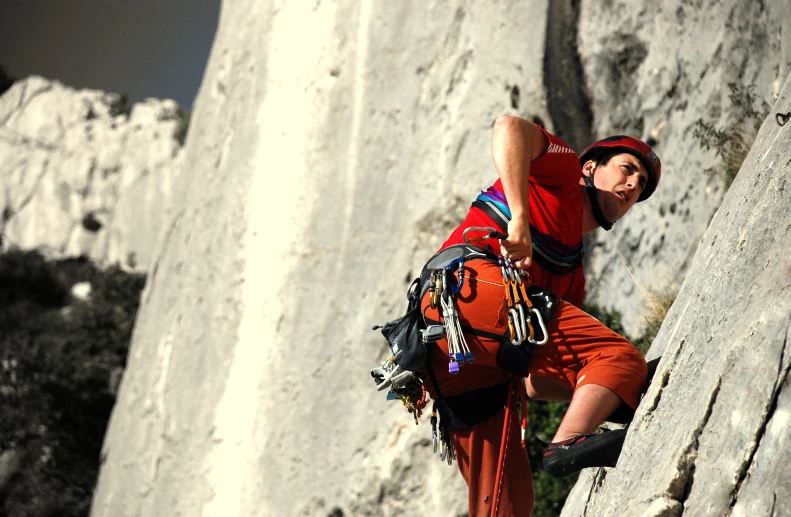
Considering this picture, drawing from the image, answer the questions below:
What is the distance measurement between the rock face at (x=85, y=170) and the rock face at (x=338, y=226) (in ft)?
36.1

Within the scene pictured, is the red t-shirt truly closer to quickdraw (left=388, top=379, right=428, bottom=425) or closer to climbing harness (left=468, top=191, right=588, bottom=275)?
climbing harness (left=468, top=191, right=588, bottom=275)

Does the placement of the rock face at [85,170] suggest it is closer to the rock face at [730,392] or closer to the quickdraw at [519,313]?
the quickdraw at [519,313]

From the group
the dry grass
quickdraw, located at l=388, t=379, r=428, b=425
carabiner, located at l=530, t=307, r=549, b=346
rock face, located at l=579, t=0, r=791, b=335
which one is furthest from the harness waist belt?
rock face, located at l=579, t=0, r=791, b=335

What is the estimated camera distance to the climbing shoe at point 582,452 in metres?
2.75

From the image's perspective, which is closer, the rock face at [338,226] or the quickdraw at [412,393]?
the quickdraw at [412,393]

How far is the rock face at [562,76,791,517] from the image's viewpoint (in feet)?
7.45

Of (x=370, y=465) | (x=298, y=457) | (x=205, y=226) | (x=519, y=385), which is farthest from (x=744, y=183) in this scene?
(x=205, y=226)

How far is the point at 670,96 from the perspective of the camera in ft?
22.1

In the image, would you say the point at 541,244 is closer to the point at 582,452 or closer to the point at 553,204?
the point at 553,204

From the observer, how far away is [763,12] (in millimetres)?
6250

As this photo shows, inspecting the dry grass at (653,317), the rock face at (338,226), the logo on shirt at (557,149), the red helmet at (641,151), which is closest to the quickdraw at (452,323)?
the logo on shirt at (557,149)

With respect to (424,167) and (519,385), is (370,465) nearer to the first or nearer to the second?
(424,167)

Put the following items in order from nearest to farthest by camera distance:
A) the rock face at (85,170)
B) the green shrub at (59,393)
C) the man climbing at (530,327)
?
the man climbing at (530,327)
the green shrub at (59,393)
the rock face at (85,170)

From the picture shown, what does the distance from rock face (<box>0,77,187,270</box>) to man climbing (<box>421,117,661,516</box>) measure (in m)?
17.2
